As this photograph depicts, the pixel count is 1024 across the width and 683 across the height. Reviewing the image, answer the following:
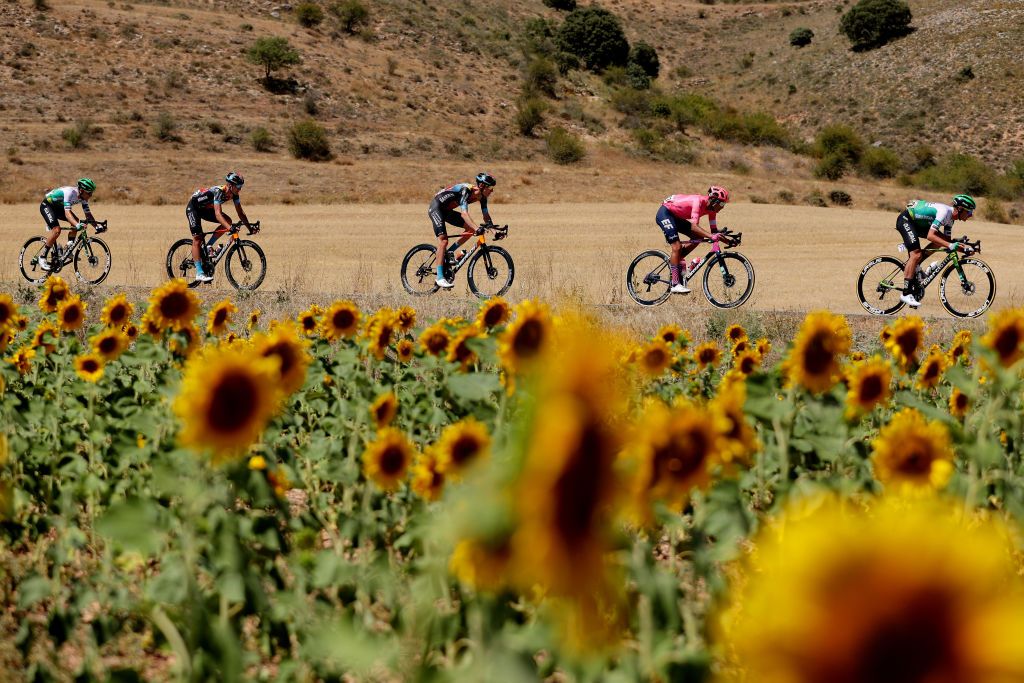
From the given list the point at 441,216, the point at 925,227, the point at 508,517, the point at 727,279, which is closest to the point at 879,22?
the point at 925,227

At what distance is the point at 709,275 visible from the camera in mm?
15570

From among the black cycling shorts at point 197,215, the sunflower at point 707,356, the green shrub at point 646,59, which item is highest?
the green shrub at point 646,59

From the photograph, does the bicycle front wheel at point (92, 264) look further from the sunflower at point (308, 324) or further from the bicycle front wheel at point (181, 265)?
the sunflower at point (308, 324)

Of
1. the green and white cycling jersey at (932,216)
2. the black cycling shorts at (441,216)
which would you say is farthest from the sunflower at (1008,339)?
the black cycling shorts at (441,216)

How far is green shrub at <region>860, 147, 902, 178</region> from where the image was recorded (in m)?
51.7

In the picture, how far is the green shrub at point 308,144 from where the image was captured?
131ft

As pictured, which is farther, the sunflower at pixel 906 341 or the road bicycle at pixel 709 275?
the road bicycle at pixel 709 275

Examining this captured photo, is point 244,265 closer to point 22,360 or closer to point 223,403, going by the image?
point 22,360

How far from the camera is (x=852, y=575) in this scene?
538 mm

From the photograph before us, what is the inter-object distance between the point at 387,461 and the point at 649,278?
12.5 meters

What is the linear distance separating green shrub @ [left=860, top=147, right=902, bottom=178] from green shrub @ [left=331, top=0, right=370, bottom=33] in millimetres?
32927

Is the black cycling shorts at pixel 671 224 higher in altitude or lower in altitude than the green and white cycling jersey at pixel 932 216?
lower

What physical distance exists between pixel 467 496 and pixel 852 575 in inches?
10.4

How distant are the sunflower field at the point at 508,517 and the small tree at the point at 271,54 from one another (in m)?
46.2
